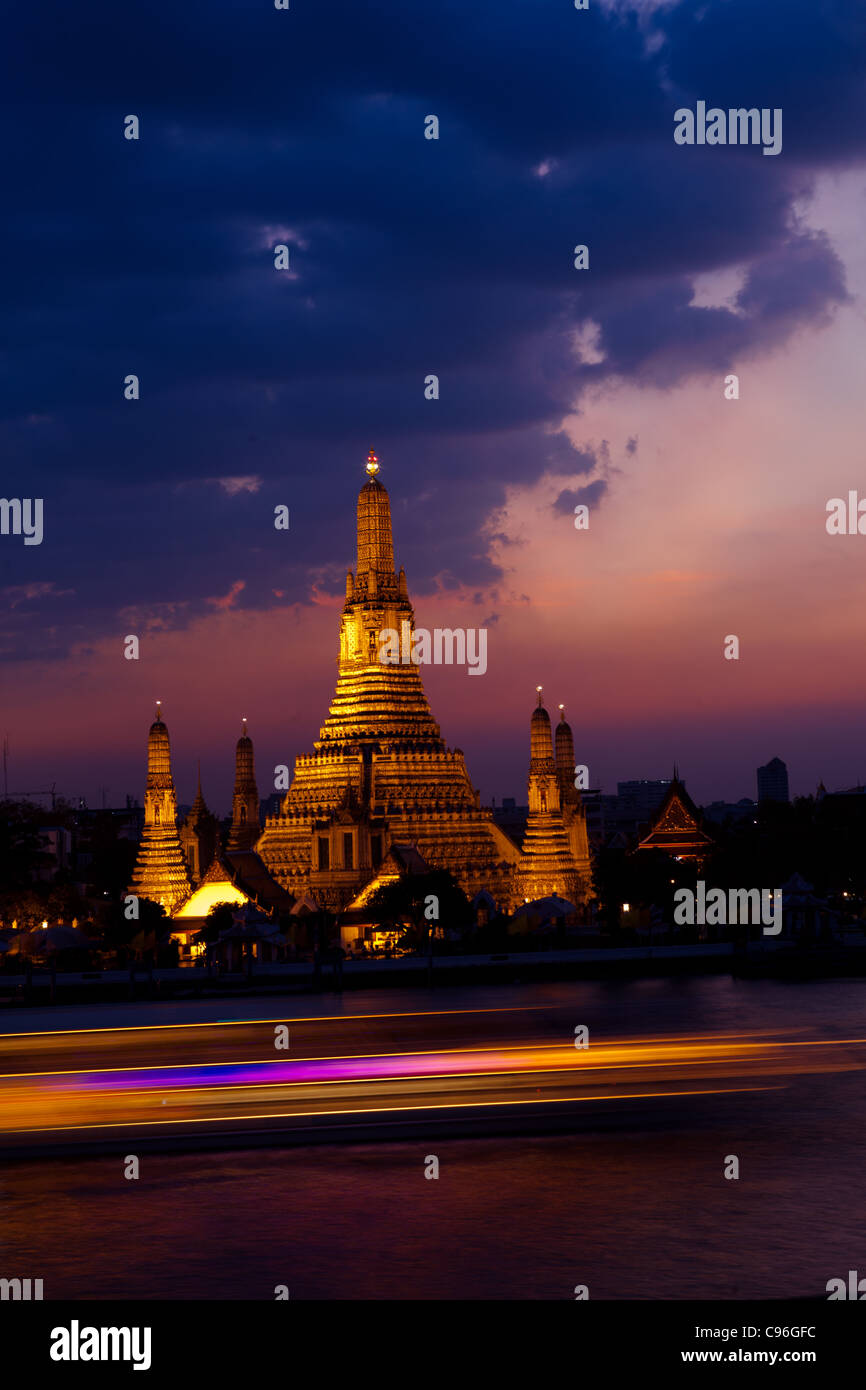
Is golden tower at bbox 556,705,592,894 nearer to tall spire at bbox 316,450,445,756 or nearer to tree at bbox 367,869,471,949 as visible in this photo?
tall spire at bbox 316,450,445,756

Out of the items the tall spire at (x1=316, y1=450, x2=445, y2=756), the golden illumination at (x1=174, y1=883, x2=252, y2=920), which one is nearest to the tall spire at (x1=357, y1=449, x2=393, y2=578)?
the tall spire at (x1=316, y1=450, x2=445, y2=756)

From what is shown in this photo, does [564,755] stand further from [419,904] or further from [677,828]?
[419,904]

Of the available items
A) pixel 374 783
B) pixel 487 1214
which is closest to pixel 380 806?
pixel 374 783

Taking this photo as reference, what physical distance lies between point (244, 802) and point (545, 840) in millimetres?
22955

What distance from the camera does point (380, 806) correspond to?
87.2 m

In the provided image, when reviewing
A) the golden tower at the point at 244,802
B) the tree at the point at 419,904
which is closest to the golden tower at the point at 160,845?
the golden tower at the point at 244,802

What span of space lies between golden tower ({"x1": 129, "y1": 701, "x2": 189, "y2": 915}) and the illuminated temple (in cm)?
14

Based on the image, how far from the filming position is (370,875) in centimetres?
8275

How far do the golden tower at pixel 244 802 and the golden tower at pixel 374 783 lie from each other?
7.07 metres

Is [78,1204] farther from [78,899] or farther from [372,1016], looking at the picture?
[78,899]

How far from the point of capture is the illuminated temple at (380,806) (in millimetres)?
84000
